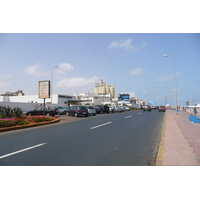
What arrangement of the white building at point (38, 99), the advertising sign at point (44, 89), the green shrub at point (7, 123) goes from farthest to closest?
the white building at point (38, 99) → the advertising sign at point (44, 89) → the green shrub at point (7, 123)

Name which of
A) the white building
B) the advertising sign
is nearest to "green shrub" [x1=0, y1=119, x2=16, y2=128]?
the advertising sign

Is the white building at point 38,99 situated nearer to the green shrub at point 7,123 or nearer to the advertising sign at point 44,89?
the advertising sign at point 44,89

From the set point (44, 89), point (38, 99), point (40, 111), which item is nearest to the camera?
point (44, 89)

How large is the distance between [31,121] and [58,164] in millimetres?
10778

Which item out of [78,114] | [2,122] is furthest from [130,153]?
[78,114]

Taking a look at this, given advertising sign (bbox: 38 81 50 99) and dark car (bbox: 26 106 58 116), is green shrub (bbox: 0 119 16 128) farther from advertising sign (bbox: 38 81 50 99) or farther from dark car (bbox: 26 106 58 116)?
dark car (bbox: 26 106 58 116)

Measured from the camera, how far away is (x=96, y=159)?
5.76m

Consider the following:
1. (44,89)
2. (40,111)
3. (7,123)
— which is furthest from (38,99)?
(7,123)

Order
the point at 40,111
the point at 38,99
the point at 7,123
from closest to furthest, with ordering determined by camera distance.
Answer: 1. the point at 7,123
2. the point at 40,111
3. the point at 38,99

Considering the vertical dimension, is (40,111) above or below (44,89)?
below

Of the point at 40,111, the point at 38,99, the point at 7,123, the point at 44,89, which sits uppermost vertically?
the point at 38,99

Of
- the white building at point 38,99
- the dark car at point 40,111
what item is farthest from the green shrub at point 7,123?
the white building at point 38,99

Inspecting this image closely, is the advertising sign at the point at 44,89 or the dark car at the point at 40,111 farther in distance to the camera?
the dark car at the point at 40,111

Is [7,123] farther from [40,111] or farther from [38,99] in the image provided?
[38,99]
